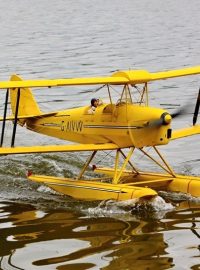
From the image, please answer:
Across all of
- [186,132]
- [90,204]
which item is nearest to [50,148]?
[90,204]

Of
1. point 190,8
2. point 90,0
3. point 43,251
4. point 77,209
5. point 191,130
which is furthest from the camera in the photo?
point 90,0

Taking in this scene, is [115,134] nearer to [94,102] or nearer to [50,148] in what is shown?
[94,102]

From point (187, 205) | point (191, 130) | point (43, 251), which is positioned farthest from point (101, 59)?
point (43, 251)

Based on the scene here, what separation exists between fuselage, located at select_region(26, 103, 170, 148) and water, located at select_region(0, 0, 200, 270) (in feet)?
4.48

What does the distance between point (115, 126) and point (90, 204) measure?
5.76 ft

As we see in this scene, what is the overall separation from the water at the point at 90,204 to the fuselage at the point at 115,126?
1.36 meters

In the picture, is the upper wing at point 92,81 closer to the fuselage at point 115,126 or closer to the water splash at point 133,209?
Result: the fuselage at point 115,126

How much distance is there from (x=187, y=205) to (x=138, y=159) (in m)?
5.39

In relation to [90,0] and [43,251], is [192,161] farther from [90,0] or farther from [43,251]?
[90,0]

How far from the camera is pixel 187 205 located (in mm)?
13469

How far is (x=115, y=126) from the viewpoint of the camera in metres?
14.2

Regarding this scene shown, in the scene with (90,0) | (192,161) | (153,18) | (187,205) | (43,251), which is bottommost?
(43,251)

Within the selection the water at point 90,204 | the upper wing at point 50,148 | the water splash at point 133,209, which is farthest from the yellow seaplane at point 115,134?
the water at point 90,204

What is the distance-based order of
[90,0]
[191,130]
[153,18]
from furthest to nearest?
1. [90,0]
2. [153,18]
3. [191,130]
